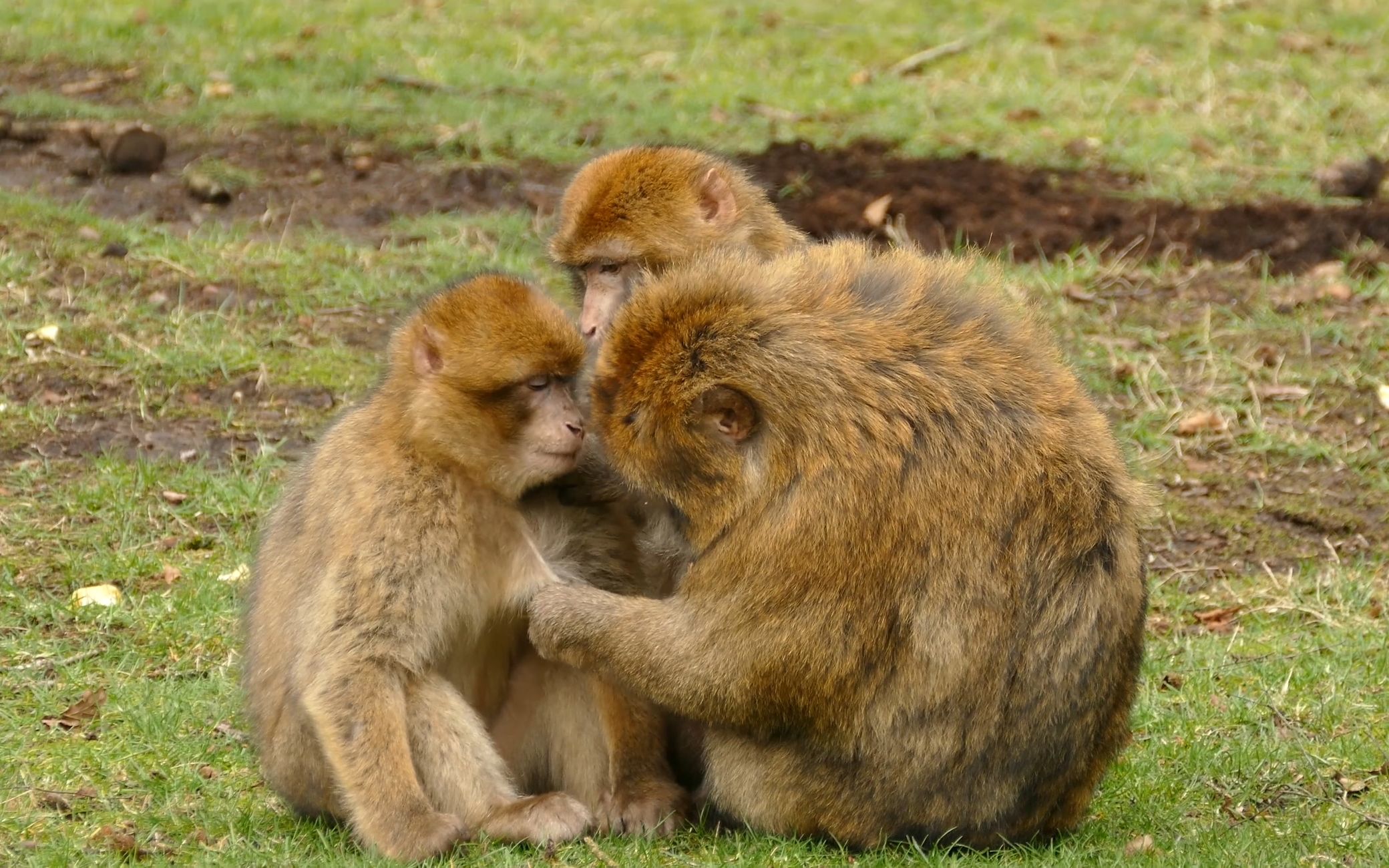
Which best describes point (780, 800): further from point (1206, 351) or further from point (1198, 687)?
point (1206, 351)

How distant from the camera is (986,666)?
4.24 metres

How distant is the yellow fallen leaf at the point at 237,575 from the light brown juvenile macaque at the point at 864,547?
2.27 metres

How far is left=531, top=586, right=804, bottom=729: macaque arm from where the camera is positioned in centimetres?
420

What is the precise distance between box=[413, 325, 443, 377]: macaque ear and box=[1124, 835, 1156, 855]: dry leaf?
2.08 m

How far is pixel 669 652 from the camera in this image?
14.0 feet

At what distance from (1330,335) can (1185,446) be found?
1265mm

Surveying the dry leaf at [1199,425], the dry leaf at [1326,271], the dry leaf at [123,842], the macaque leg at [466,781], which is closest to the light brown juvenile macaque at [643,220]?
the macaque leg at [466,781]

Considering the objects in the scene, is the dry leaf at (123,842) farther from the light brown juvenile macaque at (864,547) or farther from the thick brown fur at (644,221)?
the thick brown fur at (644,221)

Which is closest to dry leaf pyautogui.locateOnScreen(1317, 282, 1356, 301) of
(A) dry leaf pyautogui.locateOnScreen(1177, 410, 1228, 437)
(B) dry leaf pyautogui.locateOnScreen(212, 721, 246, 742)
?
(A) dry leaf pyautogui.locateOnScreen(1177, 410, 1228, 437)

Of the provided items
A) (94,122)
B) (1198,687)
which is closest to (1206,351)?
(1198,687)

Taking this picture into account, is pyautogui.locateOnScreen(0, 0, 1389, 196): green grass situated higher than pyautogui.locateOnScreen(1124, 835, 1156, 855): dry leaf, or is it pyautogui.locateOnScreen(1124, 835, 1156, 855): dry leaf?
pyautogui.locateOnScreen(1124, 835, 1156, 855): dry leaf

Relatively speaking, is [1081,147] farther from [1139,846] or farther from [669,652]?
[669,652]

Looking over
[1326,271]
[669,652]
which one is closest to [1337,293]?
[1326,271]

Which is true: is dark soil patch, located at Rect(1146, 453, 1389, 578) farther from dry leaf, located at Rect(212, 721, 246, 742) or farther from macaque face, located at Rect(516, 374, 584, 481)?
dry leaf, located at Rect(212, 721, 246, 742)
